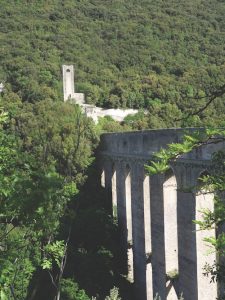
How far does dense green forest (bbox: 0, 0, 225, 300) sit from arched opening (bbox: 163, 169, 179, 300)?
2.66m

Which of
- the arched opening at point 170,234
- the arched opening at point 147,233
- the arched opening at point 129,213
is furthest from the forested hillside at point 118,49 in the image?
the arched opening at point 170,234

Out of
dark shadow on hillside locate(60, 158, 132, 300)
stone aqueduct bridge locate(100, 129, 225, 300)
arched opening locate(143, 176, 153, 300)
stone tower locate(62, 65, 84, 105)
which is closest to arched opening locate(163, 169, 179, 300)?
stone aqueduct bridge locate(100, 129, 225, 300)

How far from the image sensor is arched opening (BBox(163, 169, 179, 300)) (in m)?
15.1

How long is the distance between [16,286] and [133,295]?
5793 millimetres

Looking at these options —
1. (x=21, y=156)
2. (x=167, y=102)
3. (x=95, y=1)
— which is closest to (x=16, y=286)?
(x=21, y=156)

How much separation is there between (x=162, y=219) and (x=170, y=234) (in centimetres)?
61

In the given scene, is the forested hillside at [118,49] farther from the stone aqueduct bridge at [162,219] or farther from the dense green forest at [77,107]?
the stone aqueduct bridge at [162,219]

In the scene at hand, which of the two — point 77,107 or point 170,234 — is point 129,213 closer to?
point 170,234

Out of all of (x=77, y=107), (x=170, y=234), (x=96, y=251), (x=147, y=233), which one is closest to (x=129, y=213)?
(x=96, y=251)

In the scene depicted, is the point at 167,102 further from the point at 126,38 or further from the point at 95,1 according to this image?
the point at 95,1

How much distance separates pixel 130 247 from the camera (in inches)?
778

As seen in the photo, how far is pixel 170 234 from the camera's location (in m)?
15.3

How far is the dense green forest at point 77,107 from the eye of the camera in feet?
15.8

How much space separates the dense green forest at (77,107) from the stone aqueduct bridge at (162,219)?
108 centimetres
